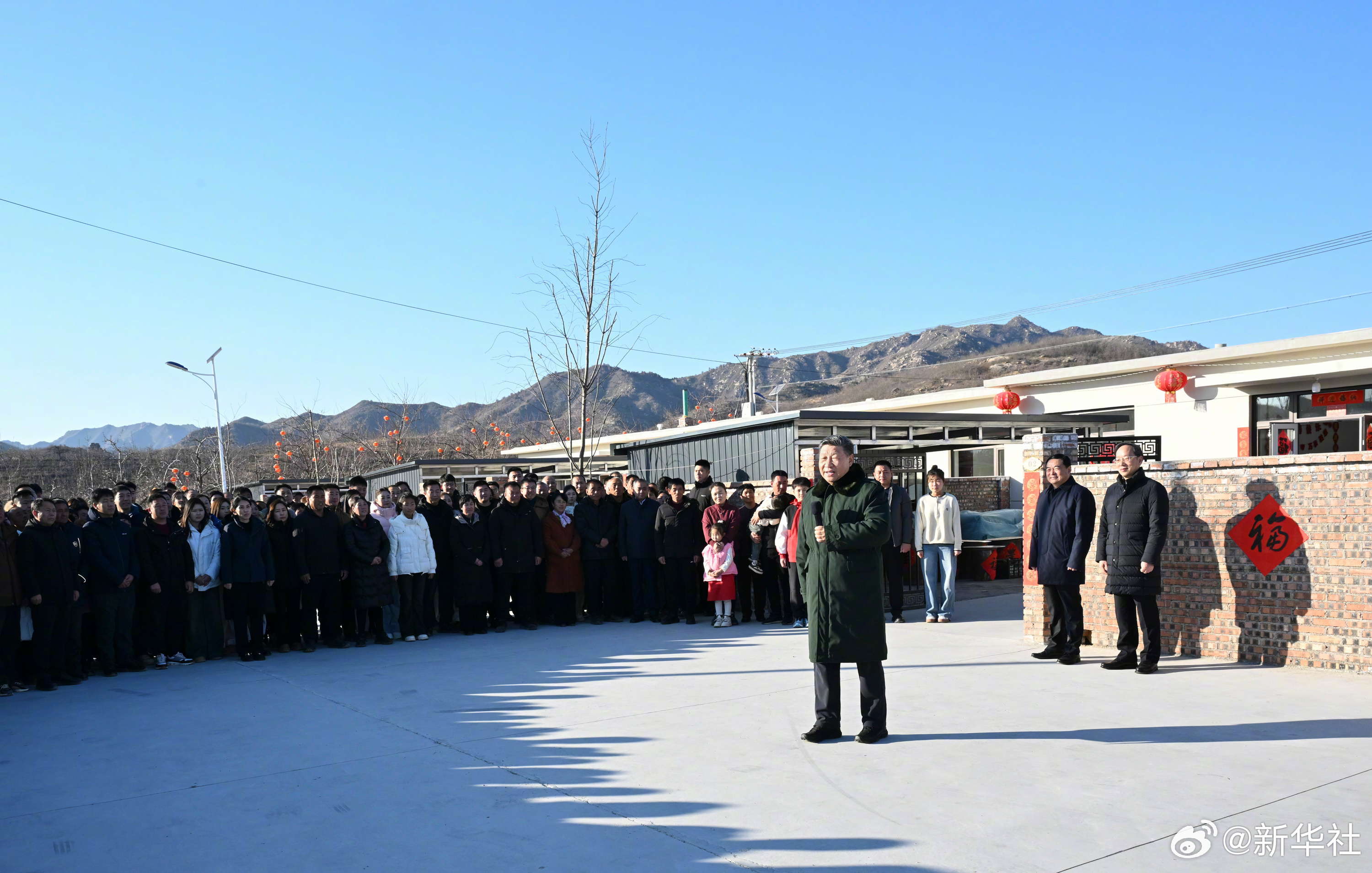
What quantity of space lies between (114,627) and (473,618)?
395cm

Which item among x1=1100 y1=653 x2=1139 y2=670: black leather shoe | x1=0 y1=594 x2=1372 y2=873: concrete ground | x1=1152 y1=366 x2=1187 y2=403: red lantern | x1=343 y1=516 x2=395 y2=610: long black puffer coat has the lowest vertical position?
x1=1100 y1=653 x2=1139 y2=670: black leather shoe

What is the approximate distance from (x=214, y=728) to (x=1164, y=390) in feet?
68.4

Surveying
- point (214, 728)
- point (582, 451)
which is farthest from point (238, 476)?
point (214, 728)

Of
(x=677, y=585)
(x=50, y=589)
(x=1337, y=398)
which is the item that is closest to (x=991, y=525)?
(x=677, y=585)

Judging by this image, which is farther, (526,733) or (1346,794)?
(526,733)

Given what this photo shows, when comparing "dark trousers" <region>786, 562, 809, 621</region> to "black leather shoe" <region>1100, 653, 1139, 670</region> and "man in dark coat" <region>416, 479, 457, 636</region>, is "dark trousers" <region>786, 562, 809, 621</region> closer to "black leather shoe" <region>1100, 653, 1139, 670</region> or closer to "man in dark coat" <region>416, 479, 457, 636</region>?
"black leather shoe" <region>1100, 653, 1139, 670</region>

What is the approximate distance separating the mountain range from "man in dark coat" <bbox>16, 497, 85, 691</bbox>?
54419 millimetres

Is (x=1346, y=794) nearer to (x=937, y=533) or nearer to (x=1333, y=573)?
(x=1333, y=573)

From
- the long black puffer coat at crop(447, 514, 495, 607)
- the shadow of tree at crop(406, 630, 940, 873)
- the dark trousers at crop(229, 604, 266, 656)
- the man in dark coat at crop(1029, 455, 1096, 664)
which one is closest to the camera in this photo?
the shadow of tree at crop(406, 630, 940, 873)

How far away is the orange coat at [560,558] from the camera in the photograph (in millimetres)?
12977

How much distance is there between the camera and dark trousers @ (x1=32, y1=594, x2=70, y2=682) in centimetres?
938

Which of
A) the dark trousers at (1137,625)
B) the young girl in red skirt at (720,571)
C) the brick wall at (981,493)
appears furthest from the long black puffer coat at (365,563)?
the brick wall at (981,493)

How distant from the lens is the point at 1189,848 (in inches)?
173

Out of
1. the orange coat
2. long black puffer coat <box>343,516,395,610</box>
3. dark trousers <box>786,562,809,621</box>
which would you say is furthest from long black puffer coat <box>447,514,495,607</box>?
dark trousers <box>786,562,809,621</box>
